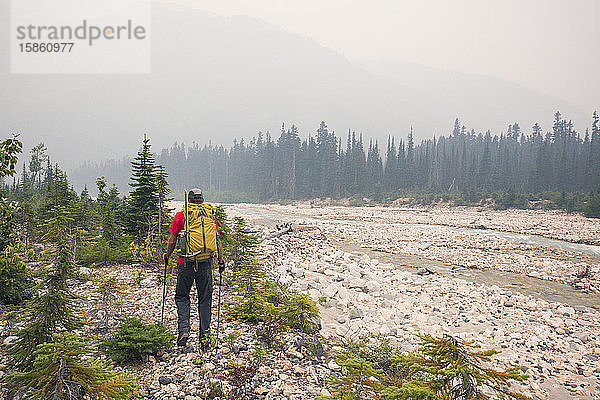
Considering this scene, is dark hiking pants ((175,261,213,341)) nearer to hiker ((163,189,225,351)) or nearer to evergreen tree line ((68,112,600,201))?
hiker ((163,189,225,351))

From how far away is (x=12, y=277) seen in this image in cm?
535

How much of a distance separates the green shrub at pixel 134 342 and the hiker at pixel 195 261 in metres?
0.37

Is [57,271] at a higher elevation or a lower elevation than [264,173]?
lower

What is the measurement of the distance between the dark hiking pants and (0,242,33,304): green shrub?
6.66ft

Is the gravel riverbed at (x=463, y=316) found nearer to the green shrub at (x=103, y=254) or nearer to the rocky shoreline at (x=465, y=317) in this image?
the rocky shoreline at (x=465, y=317)

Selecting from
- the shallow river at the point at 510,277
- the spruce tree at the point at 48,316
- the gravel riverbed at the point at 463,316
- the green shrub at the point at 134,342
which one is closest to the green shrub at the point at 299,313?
the gravel riverbed at the point at 463,316

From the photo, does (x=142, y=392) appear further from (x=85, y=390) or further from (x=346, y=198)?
(x=346, y=198)

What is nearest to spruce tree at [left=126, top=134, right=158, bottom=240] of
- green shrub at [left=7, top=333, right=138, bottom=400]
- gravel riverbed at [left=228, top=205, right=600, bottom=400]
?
gravel riverbed at [left=228, top=205, right=600, bottom=400]

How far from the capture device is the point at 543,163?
7738 centimetres

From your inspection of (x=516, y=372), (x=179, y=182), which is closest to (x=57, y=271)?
(x=516, y=372)

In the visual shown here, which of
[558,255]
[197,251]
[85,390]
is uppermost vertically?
[197,251]

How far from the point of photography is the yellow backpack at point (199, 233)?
5.52 metres

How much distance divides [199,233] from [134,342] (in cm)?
187

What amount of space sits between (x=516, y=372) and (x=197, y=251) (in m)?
4.45
